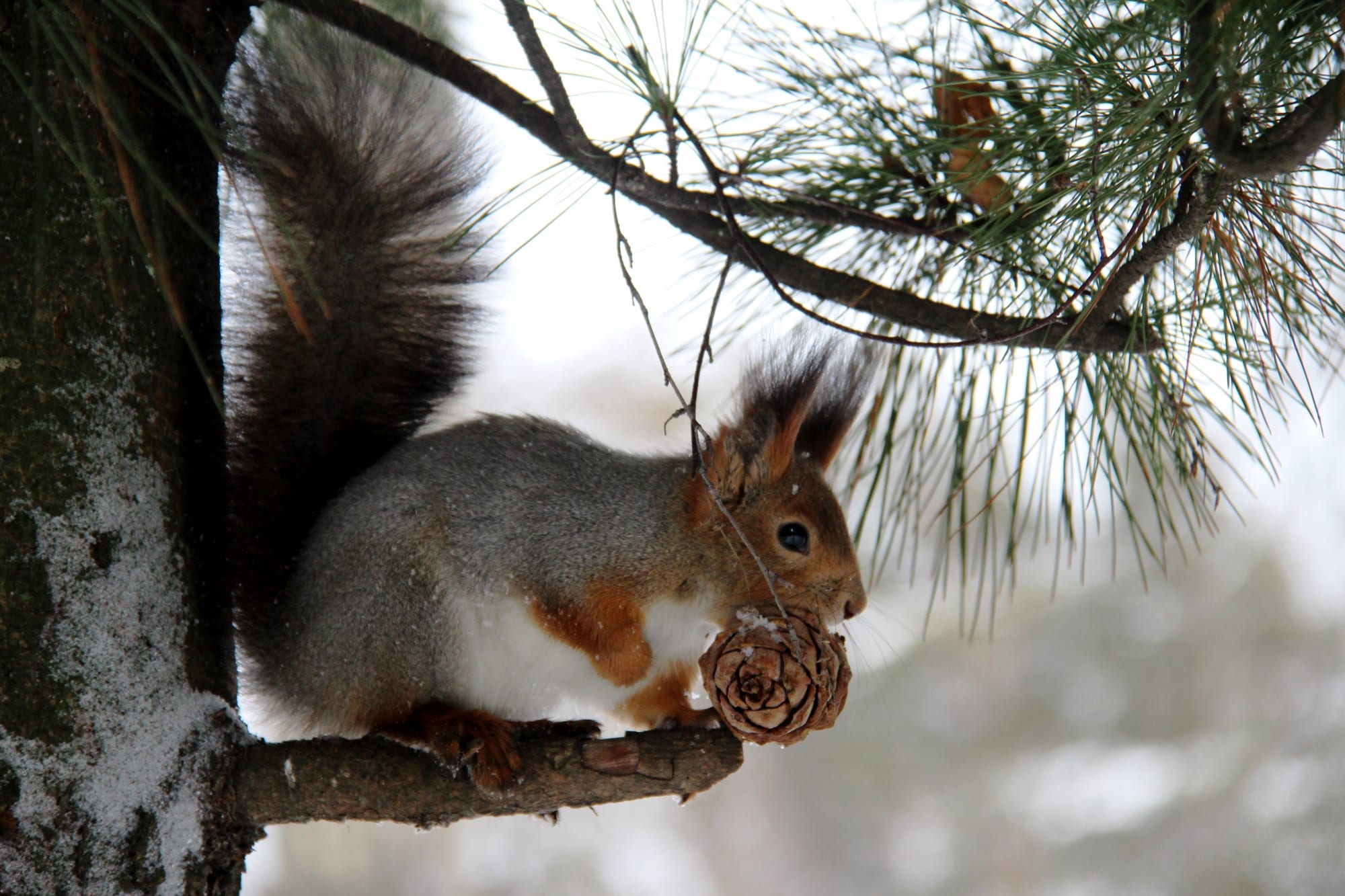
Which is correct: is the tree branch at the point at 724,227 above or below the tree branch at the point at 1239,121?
below

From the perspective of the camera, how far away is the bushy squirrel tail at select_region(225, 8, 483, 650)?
1108 mm

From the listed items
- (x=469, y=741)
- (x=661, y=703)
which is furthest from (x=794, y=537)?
(x=469, y=741)

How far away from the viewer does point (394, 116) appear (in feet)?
3.81

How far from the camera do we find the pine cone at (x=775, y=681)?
0.99 m

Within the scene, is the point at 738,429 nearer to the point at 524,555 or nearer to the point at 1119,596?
the point at 524,555

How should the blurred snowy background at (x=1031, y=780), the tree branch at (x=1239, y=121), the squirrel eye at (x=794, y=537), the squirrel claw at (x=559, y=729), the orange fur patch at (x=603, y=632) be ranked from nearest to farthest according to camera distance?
the tree branch at (x=1239, y=121), the squirrel claw at (x=559, y=729), the orange fur patch at (x=603, y=632), the squirrel eye at (x=794, y=537), the blurred snowy background at (x=1031, y=780)

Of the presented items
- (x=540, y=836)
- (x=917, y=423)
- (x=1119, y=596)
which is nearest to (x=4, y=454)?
(x=917, y=423)

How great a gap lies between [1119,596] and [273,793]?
147 inches

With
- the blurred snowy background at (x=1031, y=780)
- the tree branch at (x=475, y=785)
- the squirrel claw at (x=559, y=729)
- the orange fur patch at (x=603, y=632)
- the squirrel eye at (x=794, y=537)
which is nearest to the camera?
the tree branch at (x=475, y=785)

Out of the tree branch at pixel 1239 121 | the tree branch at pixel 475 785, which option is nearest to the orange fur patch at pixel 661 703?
the tree branch at pixel 475 785

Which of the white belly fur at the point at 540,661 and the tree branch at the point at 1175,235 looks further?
the white belly fur at the point at 540,661

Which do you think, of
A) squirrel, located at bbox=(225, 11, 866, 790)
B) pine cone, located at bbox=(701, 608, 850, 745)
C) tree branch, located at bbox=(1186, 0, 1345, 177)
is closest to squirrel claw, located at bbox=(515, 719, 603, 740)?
squirrel, located at bbox=(225, 11, 866, 790)

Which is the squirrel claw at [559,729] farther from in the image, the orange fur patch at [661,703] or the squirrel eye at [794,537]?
the squirrel eye at [794,537]

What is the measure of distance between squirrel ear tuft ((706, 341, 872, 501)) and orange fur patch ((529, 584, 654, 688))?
21 cm
